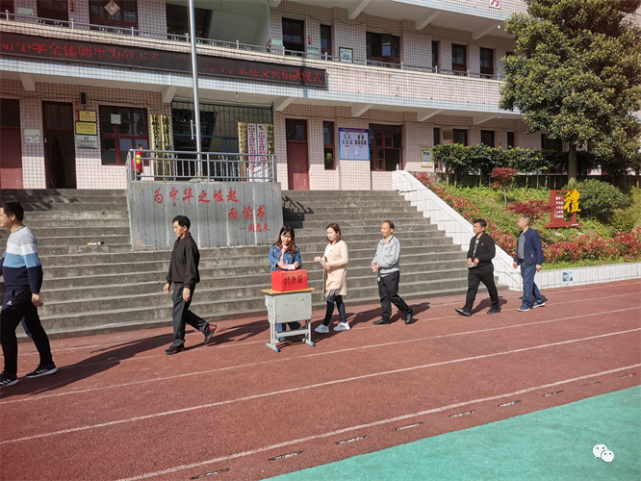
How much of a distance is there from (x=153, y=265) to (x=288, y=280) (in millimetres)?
4663

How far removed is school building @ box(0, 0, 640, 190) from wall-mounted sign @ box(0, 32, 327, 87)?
4 centimetres

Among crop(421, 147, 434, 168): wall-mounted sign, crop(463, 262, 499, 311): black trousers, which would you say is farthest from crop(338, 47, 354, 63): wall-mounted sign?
crop(463, 262, 499, 311): black trousers

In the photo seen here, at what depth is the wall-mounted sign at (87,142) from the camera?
565 inches

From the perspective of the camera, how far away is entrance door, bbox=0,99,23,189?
44.7 ft

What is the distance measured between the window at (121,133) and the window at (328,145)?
7.15 meters

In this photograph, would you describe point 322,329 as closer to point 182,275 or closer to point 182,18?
point 182,275

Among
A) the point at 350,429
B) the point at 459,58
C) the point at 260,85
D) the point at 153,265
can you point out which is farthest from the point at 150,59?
the point at 459,58

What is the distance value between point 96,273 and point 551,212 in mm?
13853

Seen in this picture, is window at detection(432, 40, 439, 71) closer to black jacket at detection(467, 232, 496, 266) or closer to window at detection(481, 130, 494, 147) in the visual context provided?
window at detection(481, 130, 494, 147)

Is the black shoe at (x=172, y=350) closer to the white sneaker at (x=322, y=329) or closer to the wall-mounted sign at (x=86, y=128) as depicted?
the white sneaker at (x=322, y=329)

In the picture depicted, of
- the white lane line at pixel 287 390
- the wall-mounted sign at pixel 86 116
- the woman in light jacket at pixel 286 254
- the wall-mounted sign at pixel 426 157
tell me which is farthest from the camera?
the wall-mounted sign at pixel 426 157

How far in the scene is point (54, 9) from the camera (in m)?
14.1

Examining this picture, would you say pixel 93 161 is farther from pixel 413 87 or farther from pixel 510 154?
pixel 510 154

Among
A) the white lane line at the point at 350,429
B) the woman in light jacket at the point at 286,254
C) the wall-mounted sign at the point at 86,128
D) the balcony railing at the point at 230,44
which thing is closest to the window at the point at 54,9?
the balcony railing at the point at 230,44
